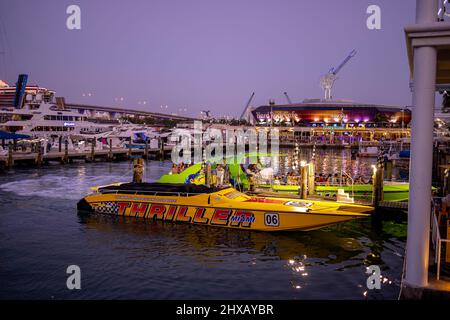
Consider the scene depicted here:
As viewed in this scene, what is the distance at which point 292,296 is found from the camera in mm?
11977

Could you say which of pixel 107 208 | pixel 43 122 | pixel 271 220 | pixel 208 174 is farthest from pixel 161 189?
pixel 43 122

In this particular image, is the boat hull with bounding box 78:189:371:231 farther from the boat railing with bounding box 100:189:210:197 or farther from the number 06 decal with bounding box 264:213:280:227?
the boat railing with bounding box 100:189:210:197

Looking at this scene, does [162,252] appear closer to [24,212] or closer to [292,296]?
[292,296]

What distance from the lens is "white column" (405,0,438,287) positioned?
7.20 meters

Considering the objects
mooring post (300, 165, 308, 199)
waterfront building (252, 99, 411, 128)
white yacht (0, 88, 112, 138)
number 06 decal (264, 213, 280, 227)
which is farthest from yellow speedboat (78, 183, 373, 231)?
waterfront building (252, 99, 411, 128)

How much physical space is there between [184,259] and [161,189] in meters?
5.60

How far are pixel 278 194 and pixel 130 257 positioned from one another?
986cm

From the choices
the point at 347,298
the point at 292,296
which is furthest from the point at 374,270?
the point at 292,296

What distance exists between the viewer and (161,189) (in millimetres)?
20203

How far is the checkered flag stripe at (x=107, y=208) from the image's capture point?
833 inches

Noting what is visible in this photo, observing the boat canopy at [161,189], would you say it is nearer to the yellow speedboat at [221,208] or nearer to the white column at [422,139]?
the yellow speedboat at [221,208]

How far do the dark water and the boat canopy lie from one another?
4.70ft
